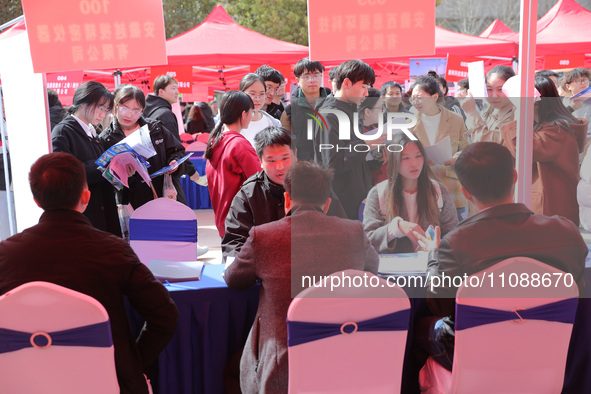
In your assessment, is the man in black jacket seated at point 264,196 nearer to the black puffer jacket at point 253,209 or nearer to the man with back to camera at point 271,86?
the black puffer jacket at point 253,209

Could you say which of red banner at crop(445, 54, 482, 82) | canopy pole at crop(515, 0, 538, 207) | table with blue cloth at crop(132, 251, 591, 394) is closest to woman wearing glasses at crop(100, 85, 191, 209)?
table with blue cloth at crop(132, 251, 591, 394)

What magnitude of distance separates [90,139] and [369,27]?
178cm

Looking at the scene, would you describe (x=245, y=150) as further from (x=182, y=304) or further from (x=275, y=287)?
(x=275, y=287)

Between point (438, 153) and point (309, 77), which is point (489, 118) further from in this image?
point (309, 77)

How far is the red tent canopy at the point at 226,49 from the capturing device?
25.0 ft

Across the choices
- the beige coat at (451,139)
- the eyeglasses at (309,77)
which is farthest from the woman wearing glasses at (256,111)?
the beige coat at (451,139)

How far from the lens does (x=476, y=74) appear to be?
2.75 metres

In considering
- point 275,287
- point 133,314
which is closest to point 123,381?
point 133,314

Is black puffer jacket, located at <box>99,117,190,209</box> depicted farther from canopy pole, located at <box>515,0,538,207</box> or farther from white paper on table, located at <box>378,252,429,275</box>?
canopy pole, located at <box>515,0,538,207</box>

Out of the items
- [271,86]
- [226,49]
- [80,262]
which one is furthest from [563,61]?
[80,262]

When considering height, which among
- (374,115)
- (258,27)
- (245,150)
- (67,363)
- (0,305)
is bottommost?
(67,363)

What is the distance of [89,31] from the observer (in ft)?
8.20

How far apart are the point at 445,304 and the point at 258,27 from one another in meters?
18.8

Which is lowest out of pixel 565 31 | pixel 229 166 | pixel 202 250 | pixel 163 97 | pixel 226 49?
Answer: pixel 202 250
